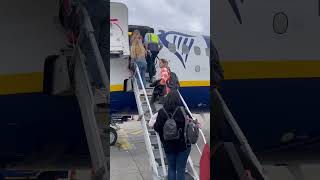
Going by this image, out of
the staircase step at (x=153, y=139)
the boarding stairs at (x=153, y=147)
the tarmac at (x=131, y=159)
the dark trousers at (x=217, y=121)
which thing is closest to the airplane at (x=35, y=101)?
the dark trousers at (x=217, y=121)

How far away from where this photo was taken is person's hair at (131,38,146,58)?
324 inches

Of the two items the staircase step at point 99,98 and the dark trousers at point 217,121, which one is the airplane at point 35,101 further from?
the dark trousers at point 217,121

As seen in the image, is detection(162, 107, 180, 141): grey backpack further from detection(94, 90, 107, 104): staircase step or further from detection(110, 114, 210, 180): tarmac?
detection(94, 90, 107, 104): staircase step

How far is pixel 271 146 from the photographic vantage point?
8.15 ft

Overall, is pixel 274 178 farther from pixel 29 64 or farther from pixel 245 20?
pixel 29 64

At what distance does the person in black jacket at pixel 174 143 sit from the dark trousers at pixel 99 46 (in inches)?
89.4

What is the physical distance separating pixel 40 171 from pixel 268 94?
131cm

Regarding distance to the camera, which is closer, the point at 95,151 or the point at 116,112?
the point at 95,151

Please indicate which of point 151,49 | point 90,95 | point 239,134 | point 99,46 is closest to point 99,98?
point 90,95

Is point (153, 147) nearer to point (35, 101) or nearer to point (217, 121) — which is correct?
point (217, 121)

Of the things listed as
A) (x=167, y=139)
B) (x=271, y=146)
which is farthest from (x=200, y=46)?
(x=271, y=146)

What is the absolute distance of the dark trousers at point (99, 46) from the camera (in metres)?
2.13

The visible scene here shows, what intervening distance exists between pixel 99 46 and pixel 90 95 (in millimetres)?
248

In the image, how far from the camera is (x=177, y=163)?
4.59m
